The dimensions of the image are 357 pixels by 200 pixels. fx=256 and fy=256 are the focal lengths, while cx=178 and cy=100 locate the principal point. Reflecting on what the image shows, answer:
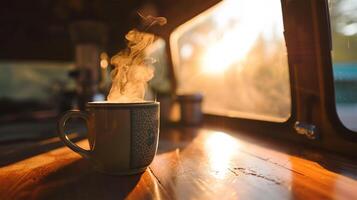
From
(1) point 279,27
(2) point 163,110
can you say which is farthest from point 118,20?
(1) point 279,27

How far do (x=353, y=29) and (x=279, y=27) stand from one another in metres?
0.25

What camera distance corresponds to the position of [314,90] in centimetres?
71

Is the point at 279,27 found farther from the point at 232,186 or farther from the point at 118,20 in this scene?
the point at 118,20

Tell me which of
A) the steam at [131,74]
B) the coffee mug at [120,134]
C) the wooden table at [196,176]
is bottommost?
the wooden table at [196,176]

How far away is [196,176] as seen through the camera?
489 millimetres

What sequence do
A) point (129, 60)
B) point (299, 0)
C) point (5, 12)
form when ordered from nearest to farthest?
point (129, 60)
point (299, 0)
point (5, 12)

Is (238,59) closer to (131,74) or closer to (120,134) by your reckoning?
(131,74)

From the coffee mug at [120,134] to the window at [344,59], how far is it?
51 centimetres

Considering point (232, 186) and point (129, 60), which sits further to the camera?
point (129, 60)

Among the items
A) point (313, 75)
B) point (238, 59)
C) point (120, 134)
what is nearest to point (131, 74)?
point (120, 134)

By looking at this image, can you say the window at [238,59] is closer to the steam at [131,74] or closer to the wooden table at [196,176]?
the wooden table at [196,176]

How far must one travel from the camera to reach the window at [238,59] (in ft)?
3.11

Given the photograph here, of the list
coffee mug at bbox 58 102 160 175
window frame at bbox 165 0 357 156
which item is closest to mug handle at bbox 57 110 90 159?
coffee mug at bbox 58 102 160 175

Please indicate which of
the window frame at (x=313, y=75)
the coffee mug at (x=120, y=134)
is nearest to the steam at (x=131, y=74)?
the coffee mug at (x=120, y=134)
